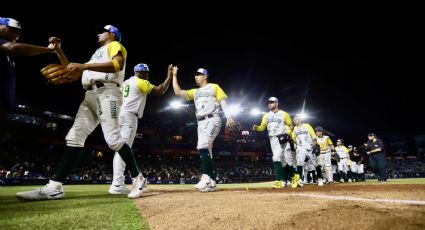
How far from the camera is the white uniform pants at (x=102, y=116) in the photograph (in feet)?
12.6

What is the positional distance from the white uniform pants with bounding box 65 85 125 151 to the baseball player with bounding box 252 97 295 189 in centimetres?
407

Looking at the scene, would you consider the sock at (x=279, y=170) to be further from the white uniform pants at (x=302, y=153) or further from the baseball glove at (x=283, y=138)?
the white uniform pants at (x=302, y=153)

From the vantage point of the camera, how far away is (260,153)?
44.8 metres

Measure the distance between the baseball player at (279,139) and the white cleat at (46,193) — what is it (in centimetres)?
472

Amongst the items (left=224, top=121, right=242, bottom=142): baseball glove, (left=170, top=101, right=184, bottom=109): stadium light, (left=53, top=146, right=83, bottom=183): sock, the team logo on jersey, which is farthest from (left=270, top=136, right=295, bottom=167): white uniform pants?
(left=170, top=101, right=184, bottom=109): stadium light

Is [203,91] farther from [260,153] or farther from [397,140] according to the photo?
[397,140]

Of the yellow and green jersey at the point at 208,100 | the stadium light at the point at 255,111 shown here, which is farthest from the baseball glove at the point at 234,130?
the stadium light at the point at 255,111

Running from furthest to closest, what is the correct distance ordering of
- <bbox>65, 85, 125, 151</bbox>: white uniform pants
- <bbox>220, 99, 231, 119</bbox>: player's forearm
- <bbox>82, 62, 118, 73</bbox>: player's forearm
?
<bbox>220, 99, 231, 119</bbox>: player's forearm
<bbox>65, 85, 125, 151</bbox>: white uniform pants
<bbox>82, 62, 118, 73</bbox>: player's forearm

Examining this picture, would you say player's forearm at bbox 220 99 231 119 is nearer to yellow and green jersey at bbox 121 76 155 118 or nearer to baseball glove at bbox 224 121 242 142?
baseball glove at bbox 224 121 242 142

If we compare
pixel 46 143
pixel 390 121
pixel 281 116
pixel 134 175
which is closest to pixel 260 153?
pixel 390 121

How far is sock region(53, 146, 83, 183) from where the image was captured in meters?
3.72

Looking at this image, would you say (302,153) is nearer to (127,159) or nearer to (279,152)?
(279,152)

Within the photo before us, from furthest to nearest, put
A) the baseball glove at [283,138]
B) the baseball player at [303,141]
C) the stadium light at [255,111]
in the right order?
the stadium light at [255,111], the baseball player at [303,141], the baseball glove at [283,138]

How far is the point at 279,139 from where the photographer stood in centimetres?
677
